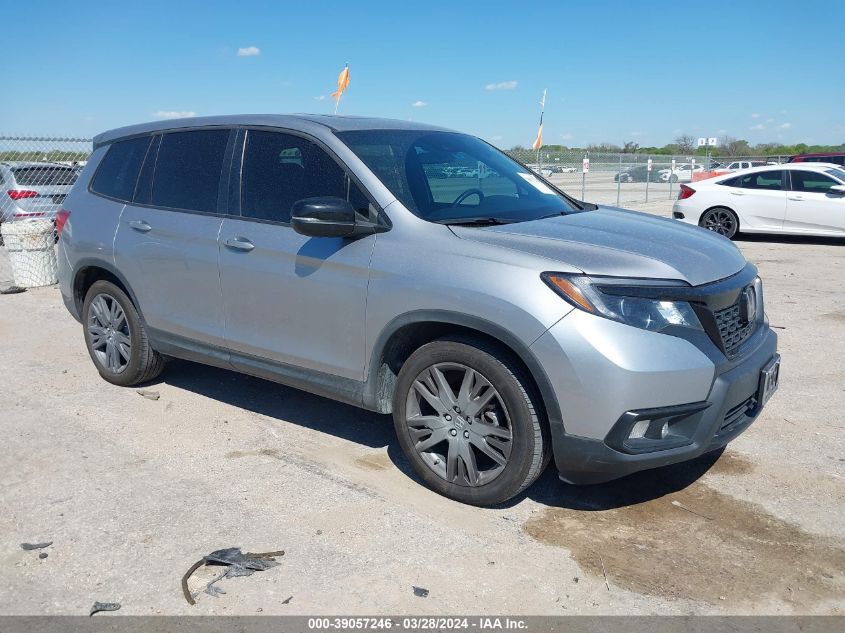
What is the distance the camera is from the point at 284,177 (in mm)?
4527

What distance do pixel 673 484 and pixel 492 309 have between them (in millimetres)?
1492

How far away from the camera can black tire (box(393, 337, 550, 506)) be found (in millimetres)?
3545

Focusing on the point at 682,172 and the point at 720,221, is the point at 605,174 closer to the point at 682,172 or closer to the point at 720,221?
the point at 720,221

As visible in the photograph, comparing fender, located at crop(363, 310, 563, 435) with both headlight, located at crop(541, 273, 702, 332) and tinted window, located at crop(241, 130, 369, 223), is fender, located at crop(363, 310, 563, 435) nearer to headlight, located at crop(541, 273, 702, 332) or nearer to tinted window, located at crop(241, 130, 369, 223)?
headlight, located at crop(541, 273, 702, 332)

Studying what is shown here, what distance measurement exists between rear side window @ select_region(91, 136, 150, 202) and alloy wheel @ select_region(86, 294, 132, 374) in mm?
767

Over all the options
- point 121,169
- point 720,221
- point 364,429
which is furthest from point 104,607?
point 720,221

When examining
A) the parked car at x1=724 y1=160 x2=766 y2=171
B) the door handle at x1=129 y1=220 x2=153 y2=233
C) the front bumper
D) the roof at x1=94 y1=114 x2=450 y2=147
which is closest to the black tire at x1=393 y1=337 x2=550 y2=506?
the front bumper

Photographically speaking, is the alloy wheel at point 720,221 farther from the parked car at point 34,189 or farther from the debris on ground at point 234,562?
Answer: the debris on ground at point 234,562

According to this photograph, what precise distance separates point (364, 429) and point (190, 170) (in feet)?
6.61

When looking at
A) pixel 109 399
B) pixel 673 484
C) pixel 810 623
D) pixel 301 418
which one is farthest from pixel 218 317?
pixel 810 623

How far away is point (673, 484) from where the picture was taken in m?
4.13

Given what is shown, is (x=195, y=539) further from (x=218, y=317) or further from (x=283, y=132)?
(x=283, y=132)

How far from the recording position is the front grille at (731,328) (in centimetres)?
355

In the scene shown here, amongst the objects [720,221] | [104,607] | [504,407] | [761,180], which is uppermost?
[761,180]
